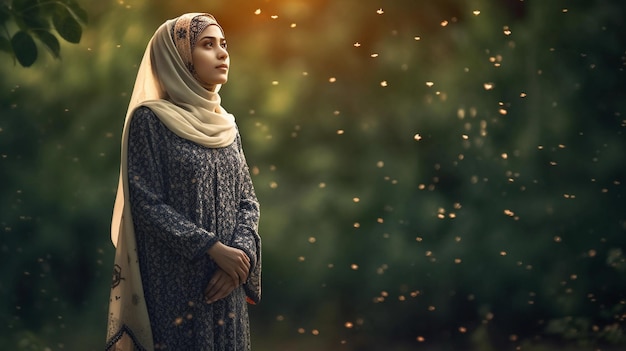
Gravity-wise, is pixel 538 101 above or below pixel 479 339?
above

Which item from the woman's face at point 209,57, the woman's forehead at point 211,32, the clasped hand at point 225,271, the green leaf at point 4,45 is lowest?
the clasped hand at point 225,271

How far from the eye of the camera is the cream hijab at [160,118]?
2.54 metres

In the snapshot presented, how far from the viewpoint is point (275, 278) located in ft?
13.6

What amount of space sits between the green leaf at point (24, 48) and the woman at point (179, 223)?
65cm

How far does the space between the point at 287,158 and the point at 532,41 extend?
4.05 feet

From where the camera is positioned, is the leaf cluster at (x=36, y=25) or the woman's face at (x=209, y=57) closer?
the woman's face at (x=209, y=57)

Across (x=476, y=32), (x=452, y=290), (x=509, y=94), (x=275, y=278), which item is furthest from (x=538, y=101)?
(x=275, y=278)

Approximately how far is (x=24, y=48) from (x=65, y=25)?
0.16m

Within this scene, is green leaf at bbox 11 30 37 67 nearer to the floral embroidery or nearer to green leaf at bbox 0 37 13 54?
green leaf at bbox 0 37 13 54

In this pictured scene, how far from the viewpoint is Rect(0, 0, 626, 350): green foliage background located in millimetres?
4039

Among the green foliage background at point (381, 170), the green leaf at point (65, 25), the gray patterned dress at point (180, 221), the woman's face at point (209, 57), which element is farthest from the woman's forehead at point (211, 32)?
the green foliage background at point (381, 170)

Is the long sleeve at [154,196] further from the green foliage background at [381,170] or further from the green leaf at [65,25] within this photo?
the green foliage background at [381,170]

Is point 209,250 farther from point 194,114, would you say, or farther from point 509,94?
point 509,94

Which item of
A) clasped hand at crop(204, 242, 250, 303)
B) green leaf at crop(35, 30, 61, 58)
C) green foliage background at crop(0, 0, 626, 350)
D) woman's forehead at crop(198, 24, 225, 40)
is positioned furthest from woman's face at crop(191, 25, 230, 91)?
green foliage background at crop(0, 0, 626, 350)
